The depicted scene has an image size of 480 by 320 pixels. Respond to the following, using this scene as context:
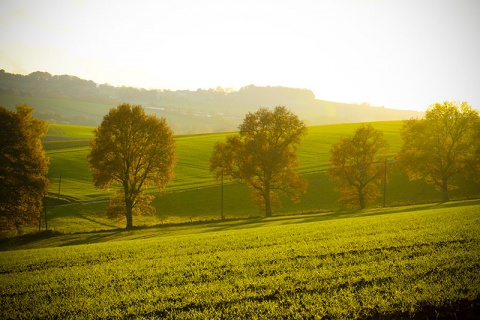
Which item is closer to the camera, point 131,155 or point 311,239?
point 311,239

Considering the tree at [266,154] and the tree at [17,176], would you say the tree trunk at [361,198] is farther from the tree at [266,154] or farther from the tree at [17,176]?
the tree at [17,176]

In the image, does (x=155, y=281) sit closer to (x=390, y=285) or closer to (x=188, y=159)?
(x=390, y=285)

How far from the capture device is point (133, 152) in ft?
146

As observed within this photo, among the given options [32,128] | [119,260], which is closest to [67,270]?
[119,260]

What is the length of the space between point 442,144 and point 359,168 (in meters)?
13.4

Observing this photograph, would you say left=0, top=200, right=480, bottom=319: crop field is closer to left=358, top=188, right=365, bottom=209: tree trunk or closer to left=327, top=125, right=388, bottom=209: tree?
left=358, top=188, right=365, bottom=209: tree trunk

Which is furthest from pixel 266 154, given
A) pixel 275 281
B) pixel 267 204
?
pixel 275 281

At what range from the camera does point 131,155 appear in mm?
44438

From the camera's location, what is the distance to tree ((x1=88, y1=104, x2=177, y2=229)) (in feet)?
142

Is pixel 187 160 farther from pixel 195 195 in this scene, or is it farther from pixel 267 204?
pixel 267 204

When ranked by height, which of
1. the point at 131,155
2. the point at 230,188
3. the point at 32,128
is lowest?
the point at 230,188

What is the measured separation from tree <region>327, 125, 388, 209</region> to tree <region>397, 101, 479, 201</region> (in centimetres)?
467

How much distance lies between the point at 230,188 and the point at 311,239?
5291 cm

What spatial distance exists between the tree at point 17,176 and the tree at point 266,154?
2346cm
